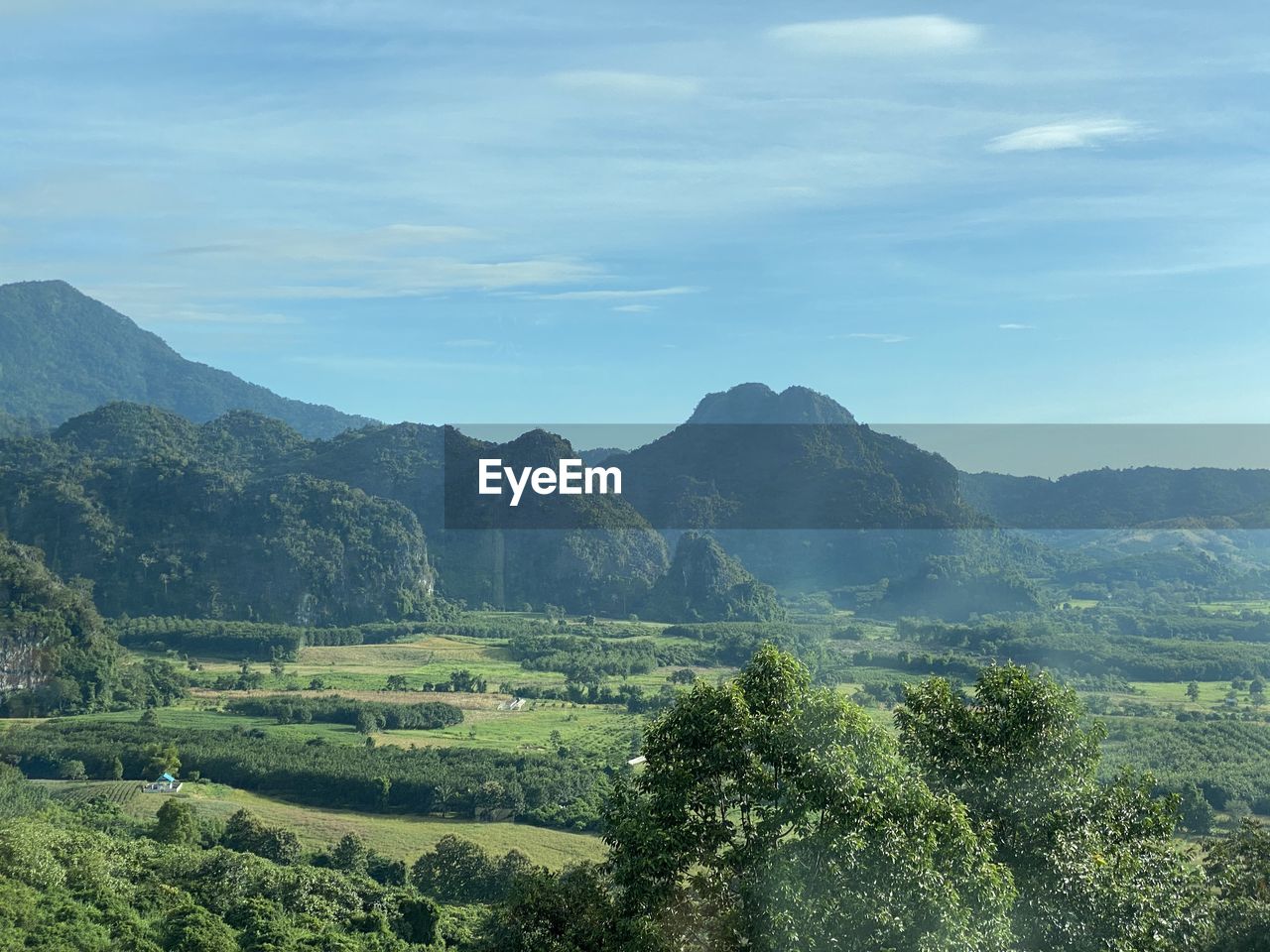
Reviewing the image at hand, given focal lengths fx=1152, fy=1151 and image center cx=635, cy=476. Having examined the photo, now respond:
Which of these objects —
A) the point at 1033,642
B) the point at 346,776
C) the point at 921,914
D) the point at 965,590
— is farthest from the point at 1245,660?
the point at 921,914

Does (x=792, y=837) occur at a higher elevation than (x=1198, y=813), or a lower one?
higher

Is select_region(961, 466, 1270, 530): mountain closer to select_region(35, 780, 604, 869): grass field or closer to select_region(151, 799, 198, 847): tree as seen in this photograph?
select_region(35, 780, 604, 869): grass field

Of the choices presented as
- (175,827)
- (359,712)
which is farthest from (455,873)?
(359,712)

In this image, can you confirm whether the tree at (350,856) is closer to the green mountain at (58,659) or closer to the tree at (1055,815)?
the tree at (1055,815)

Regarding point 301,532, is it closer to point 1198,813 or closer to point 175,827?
point 175,827

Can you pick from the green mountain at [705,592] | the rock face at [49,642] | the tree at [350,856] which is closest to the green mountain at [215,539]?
the green mountain at [705,592]
